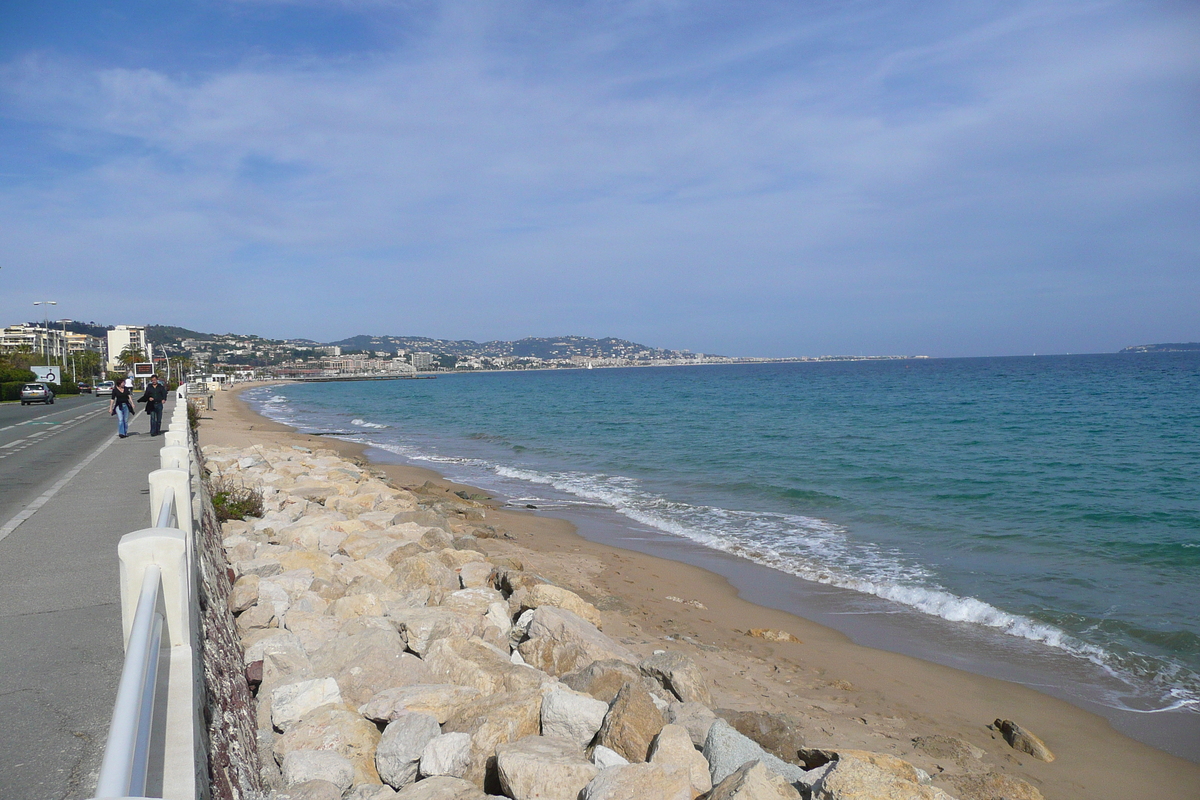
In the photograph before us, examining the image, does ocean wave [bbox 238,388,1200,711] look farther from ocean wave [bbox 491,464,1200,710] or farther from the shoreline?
the shoreline

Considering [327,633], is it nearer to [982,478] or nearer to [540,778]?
[540,778]

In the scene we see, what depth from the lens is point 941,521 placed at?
14.7m

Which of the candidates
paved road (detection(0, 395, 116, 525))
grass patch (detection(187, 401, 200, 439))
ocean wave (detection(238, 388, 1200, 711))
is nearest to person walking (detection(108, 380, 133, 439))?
paved road (detection(0, 395, 116, 525))

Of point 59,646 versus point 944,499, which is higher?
point 59,646

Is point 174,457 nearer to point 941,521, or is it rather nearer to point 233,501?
point 233,501

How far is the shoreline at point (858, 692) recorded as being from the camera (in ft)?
19.4

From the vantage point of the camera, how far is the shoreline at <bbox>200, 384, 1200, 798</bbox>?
5.91 metres

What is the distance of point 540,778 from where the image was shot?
3.98 m

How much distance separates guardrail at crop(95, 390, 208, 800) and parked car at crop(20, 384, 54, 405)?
47739mm

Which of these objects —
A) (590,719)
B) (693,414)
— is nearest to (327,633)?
(590,719)

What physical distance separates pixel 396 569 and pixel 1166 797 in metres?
7.03

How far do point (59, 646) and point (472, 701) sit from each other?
2360mm

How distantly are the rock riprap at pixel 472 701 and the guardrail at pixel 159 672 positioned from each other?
53.6 inches

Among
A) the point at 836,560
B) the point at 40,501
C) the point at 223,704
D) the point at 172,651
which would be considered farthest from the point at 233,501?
the point at 836,560
